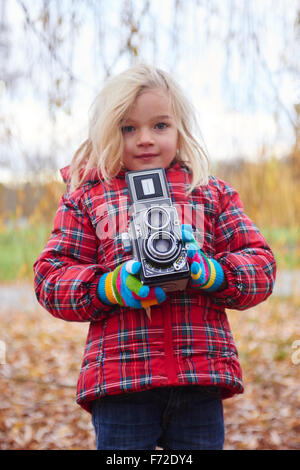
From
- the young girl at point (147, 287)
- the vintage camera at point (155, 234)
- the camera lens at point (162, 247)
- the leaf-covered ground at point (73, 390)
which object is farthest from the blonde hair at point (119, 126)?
the leaf-covered ground at point (73, 390)

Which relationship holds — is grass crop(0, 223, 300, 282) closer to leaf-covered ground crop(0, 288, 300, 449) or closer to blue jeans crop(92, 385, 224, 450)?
leaf-covered ground crop(0, 288, 300, 449)

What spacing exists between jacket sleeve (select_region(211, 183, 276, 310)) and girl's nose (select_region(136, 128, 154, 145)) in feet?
0.95

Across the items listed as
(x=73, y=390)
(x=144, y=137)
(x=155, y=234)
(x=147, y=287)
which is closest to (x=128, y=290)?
(x=147, y=287)

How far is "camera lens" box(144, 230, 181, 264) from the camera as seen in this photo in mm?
1151

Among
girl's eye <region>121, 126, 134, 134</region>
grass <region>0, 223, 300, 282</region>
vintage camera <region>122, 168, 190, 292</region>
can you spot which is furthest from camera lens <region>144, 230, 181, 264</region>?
grass <region>0, 223, 300, 282</region>

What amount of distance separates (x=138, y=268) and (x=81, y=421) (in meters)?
2.25

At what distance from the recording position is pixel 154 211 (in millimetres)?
1235

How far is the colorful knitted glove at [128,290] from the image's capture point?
1.16 meters

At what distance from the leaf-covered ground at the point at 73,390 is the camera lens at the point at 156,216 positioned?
1595mm

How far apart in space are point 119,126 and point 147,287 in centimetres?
51

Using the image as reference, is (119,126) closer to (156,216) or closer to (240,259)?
(156,216)

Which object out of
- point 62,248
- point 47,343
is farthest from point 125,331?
point 47,343

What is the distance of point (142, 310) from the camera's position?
1.28 meters
